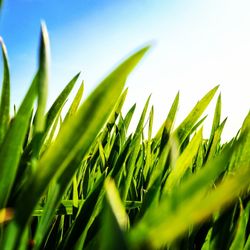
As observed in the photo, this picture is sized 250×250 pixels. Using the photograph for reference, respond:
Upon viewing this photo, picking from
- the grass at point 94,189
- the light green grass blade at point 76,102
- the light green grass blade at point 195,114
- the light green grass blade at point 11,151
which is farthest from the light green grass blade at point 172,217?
the light green grass blade at point 76,102

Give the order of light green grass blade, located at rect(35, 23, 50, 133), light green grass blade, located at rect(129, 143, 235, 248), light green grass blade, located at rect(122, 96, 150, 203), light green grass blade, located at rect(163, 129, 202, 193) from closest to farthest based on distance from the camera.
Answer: light green grass blade, located at rect(129, 143, 235, 248), light green grass blade, located at rect(35, 23, 50, 133), light green grass blade, located at rect(163, 129, 202, 193), light green grass blade, located at rect(122, 96, 150, 203)

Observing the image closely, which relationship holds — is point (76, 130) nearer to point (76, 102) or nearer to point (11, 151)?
point (11, 151)

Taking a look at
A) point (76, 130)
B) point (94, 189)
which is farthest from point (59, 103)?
point (76, 130)

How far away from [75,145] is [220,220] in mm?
339

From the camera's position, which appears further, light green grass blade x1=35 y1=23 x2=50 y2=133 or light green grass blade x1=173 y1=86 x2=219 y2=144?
light green grass blade x1=173 y1=86 x2=219 y2=144

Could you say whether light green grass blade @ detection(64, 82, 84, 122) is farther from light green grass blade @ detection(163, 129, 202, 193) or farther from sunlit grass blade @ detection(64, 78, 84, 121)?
light green grass blade @ detection(163, 129, 202, 193)

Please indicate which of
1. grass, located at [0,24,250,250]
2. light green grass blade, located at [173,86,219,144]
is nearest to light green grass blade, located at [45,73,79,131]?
grass, located at [0,24,250,250]

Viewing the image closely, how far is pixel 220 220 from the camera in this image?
1.70ft

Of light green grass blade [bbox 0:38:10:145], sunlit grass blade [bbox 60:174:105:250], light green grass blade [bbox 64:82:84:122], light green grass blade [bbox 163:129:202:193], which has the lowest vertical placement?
sunlit grass blade [bbox 60:174:105:250]

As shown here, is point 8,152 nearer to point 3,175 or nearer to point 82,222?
point 3,175

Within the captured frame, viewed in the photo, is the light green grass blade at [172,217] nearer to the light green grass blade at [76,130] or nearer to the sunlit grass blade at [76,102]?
the light green grass blade at [76,130]

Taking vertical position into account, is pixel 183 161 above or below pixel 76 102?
below

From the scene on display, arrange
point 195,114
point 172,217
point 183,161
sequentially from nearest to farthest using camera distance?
1. point 172,217
2. point 183,161
3. point 195,114

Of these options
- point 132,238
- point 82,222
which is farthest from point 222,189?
point 82,222
